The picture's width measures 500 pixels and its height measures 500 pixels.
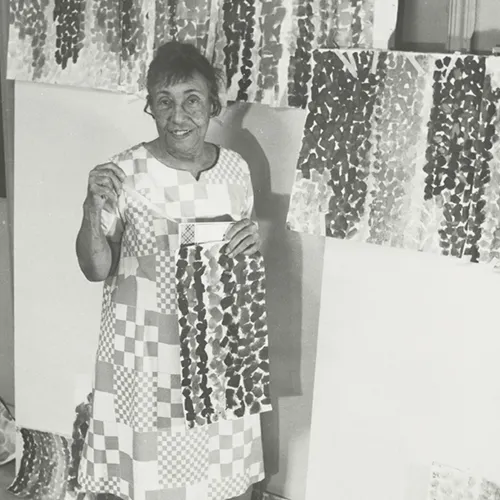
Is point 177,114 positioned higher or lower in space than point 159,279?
higher

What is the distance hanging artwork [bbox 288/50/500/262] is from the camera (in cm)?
194

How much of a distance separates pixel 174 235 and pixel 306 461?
744 millimetres

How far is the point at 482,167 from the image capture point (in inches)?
76.5

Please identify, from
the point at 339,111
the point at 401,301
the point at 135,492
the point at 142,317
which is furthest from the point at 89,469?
the point at 339,111

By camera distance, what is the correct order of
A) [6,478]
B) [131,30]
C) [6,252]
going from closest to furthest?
[131,30], [6,478], [6,252]

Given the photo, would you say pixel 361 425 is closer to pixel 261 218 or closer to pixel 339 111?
pixel 261 218

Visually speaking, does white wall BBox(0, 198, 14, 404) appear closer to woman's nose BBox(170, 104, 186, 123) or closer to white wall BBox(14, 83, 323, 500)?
white wall BBox(14, 83, 323, 500)

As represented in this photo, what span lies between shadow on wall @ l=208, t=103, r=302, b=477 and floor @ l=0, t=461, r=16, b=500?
1022mm

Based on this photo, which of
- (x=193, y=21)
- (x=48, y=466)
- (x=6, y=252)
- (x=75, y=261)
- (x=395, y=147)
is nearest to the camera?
(x=395, y=147)

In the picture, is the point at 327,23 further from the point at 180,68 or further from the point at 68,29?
the point at 68,29

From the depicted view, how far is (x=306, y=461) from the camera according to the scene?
2393 millimetres

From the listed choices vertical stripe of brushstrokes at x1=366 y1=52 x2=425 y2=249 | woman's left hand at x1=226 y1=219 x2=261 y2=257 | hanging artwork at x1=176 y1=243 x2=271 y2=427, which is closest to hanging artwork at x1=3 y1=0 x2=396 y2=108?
vertical stripe of brushstrokes at x1=366 y1=52 x2=425 y2=249

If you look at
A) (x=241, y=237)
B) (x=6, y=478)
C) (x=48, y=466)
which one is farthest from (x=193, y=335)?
(x=6, y=478)

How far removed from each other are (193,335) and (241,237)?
0.81 feet
